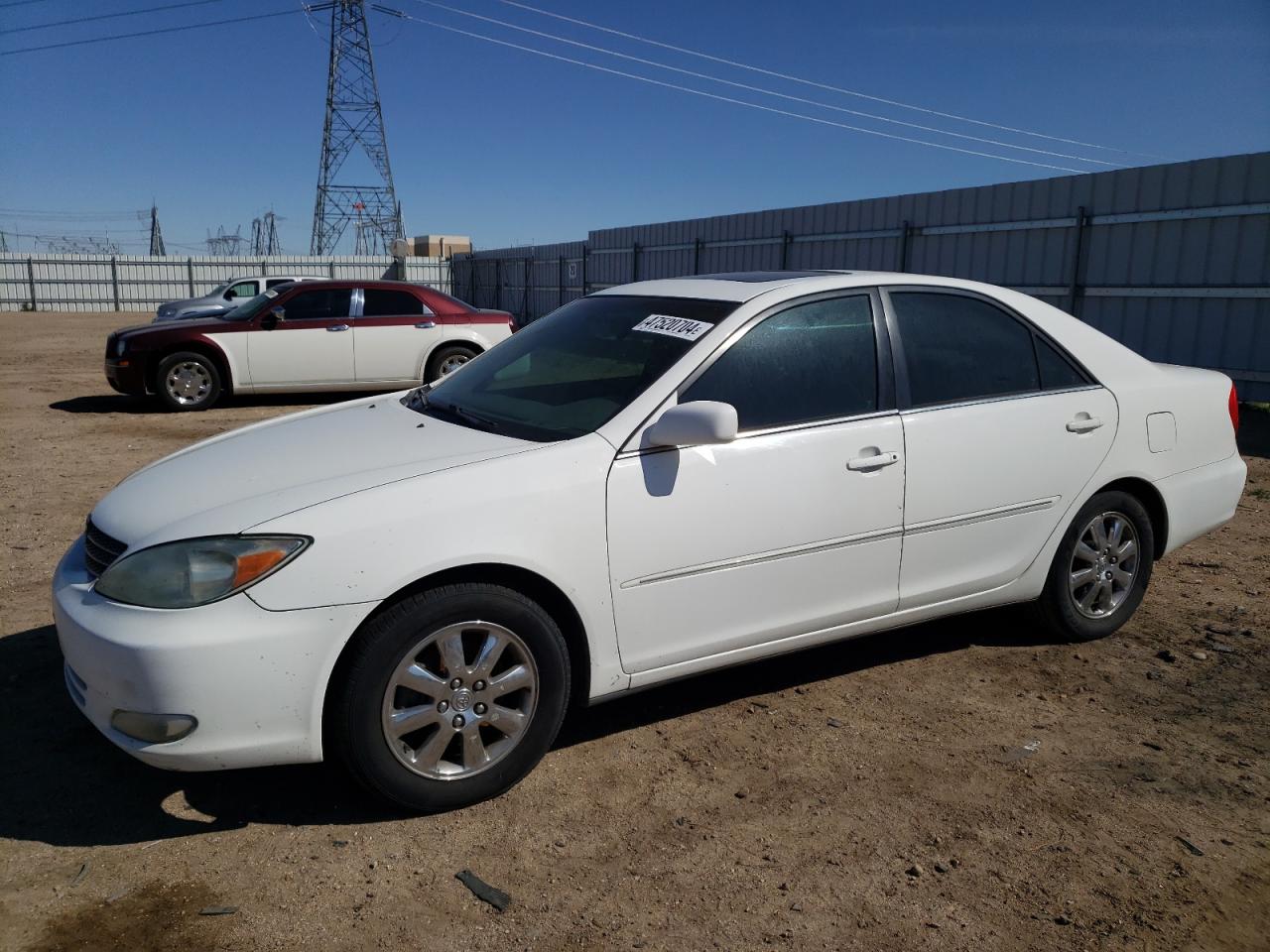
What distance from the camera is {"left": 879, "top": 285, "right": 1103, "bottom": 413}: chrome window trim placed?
12.9 ft

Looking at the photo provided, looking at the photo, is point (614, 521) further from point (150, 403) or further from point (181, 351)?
point (150, 403)

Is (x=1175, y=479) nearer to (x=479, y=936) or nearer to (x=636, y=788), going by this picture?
(x=636, y=788)

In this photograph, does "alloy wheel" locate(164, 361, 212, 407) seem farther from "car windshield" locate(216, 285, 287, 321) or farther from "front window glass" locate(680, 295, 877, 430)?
"front window glass" locate(680, 295, 877, 430)

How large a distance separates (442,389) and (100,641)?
180 cm

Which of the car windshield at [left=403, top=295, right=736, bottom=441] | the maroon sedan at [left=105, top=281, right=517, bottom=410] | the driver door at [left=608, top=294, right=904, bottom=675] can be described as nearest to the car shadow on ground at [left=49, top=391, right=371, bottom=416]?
the maroon sedan at [left=105, top=281, right=517, bottom=410]

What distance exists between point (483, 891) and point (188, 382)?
10.6 metres

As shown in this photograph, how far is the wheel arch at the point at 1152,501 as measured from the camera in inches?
178

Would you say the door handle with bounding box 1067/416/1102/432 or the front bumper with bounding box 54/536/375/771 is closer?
the front bumper with bounding box 54/536/375/771

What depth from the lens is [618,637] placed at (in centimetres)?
331

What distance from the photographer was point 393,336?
41.0ft

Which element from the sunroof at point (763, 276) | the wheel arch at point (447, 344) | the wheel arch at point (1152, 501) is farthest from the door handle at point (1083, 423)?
the wheel arch at point (447, 344)

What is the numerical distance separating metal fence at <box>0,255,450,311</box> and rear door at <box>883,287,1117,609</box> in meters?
36.0

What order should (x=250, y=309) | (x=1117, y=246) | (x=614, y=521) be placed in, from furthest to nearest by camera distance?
1. (x=1117, y=246)
2. (x=250, y=309)
3. (x=614, y=521)

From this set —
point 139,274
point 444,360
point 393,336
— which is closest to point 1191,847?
point 444,360
